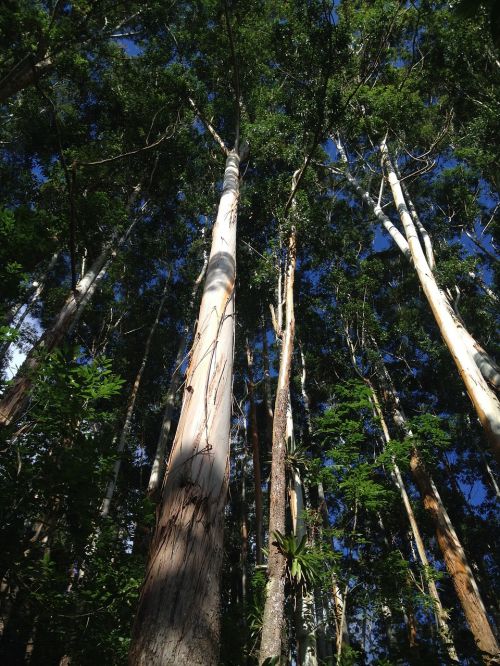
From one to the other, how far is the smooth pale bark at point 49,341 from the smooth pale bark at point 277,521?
3.03 metres

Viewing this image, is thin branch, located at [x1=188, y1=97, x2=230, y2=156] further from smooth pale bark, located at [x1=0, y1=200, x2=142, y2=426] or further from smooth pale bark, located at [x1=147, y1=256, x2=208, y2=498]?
smooth pale bark, located at [x1=147, y1=256, x2=208, y2=498]

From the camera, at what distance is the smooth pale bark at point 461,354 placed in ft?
15.6

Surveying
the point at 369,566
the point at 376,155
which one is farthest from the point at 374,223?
the point at 369,566

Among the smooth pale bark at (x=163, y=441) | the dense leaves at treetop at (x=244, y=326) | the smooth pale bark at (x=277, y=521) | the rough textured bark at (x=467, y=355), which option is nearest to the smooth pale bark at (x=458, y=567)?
the dense leaves at treetop at (x=244, y=326)

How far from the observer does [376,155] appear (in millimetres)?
10844

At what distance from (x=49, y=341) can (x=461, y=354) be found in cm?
622

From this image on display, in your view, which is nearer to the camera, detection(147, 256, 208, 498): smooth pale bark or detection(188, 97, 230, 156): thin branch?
detection(188, 97, 230, 156): thin branch

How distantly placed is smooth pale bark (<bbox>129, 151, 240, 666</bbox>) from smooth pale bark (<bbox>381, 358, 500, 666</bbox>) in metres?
6.15

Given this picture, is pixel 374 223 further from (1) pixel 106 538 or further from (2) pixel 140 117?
(1) pixel 106 538

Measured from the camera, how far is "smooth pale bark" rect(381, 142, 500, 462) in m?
4.77

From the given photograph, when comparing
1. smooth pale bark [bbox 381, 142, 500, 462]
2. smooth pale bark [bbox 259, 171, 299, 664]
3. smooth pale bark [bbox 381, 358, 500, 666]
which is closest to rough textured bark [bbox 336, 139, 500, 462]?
smooth pale bark [bbox 381, 142, 500, 462]

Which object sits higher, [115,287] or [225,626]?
[115,287]

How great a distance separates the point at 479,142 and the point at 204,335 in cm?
1110

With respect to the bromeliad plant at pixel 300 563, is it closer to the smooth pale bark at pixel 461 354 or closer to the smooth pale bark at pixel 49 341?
the smooth pale bark at pixel 461 354
